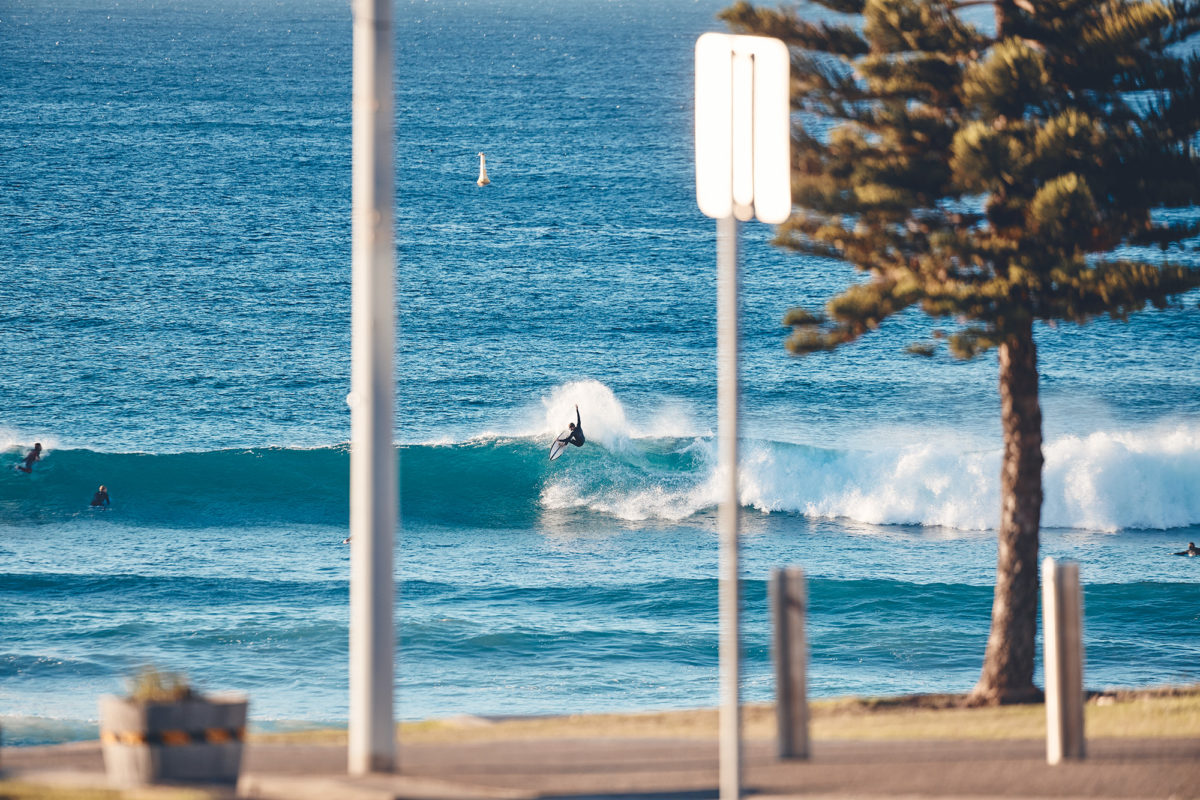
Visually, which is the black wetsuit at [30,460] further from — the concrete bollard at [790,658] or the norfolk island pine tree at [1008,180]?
the concrete bollard at [790,658]

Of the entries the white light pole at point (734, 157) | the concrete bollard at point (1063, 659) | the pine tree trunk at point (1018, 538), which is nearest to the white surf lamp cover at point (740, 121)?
the white light pole at point (734, 157)

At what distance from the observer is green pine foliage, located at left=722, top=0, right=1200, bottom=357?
11258 mm

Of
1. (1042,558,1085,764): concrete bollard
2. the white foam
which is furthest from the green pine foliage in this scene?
the white foam

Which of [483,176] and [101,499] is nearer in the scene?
[101,499]

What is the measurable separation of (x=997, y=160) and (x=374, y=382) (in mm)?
6509

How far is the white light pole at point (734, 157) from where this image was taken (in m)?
6.08

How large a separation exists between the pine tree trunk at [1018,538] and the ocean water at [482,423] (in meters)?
7.39

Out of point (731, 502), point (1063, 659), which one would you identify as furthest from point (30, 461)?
point (731, 502)

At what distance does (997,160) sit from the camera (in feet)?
36.4

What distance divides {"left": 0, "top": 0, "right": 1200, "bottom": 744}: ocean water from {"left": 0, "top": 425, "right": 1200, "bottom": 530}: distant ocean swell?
0.14m

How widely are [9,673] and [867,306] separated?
14.1 meters

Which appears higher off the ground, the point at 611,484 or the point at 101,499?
the point at 611,484

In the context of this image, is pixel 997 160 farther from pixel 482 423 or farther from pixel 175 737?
pixel 482 423

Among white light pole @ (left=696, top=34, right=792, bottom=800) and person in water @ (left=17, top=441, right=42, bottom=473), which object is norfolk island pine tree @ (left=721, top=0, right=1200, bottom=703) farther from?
person in water @ (left=17, top=441, right=42, bottom=473)
